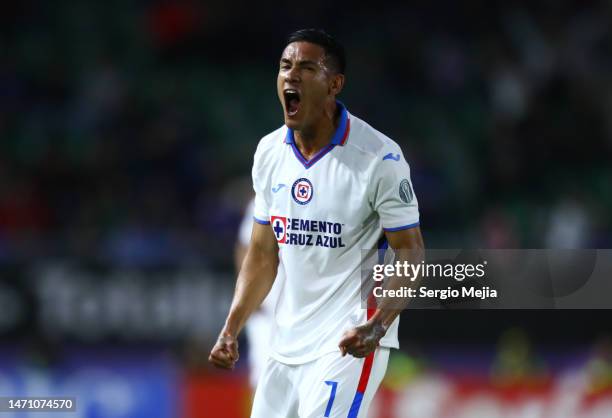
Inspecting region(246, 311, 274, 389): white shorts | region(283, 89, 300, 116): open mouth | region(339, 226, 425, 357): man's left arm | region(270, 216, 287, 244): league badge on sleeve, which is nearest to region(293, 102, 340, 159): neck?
region(283, 89, 300, 116): open mouth

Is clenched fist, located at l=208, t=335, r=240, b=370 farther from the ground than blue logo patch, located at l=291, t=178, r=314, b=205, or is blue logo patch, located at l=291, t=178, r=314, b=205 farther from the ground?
blue logo patch, located at l=291, t=178, r=314, b=205

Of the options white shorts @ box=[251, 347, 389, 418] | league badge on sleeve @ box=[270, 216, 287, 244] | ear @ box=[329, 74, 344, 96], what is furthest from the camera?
league badge on sleeve @ box=[270, 216, 287, 244]

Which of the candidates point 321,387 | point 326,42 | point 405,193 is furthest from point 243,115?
point 321,387

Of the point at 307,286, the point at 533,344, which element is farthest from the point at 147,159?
the point at 307,286

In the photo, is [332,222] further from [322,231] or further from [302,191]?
[302,191]

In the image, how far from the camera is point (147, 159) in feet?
39.8

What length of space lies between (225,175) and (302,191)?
7.07 metres

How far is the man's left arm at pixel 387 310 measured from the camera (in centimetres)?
441

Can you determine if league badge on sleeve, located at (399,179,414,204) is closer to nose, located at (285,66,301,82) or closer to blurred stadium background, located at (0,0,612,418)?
nose, located at (285,66,301,82)

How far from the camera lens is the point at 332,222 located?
187 inches

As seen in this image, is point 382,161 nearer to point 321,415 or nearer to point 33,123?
point 321,415

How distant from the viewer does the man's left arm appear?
441cm

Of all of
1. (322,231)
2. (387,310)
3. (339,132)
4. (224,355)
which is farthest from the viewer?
(339,132)

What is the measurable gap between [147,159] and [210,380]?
3669 mm
